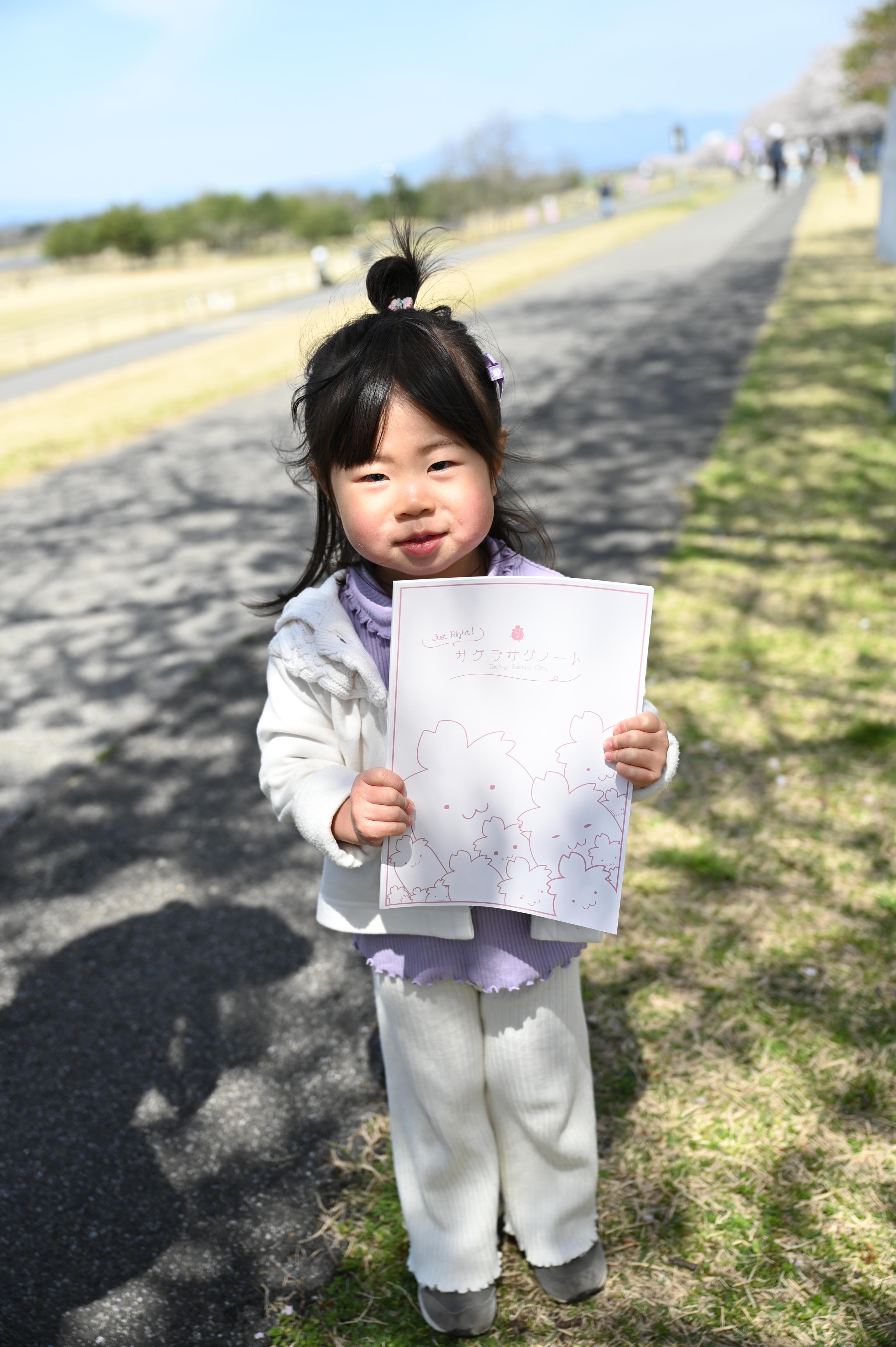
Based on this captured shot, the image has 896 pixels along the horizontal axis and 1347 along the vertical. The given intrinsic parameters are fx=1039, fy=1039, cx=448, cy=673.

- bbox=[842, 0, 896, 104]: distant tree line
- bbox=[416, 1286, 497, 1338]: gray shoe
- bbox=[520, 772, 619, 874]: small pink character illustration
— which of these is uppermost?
bbox=[842, 0, 896, 104]: distant tree line

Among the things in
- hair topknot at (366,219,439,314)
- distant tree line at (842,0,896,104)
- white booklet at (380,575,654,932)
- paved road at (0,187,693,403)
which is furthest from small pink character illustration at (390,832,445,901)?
distant tree line at (842,0,896,104)

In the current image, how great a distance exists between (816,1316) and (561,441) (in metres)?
7.16

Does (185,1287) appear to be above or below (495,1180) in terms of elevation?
below

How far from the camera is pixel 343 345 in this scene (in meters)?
1.53

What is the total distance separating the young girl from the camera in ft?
4.81

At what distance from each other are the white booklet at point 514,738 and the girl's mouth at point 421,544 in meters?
0.06

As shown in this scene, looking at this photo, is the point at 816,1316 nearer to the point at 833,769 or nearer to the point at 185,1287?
the point at 185,1287

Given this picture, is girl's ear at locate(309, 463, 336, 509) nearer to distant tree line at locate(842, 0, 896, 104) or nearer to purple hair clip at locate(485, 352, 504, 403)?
purple hair clip at locate(485, 352, 504, 403)

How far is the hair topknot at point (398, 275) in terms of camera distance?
1.64m

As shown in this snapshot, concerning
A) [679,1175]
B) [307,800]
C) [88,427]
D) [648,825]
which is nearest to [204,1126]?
[679,1175]

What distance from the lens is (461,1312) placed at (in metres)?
1.86

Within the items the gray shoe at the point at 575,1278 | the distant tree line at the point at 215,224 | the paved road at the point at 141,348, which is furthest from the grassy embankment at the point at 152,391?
the distant tree line at the point at 215,224

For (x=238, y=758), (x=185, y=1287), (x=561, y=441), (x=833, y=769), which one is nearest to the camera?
(x=185, y=1287)

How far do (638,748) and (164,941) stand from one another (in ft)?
6.72
